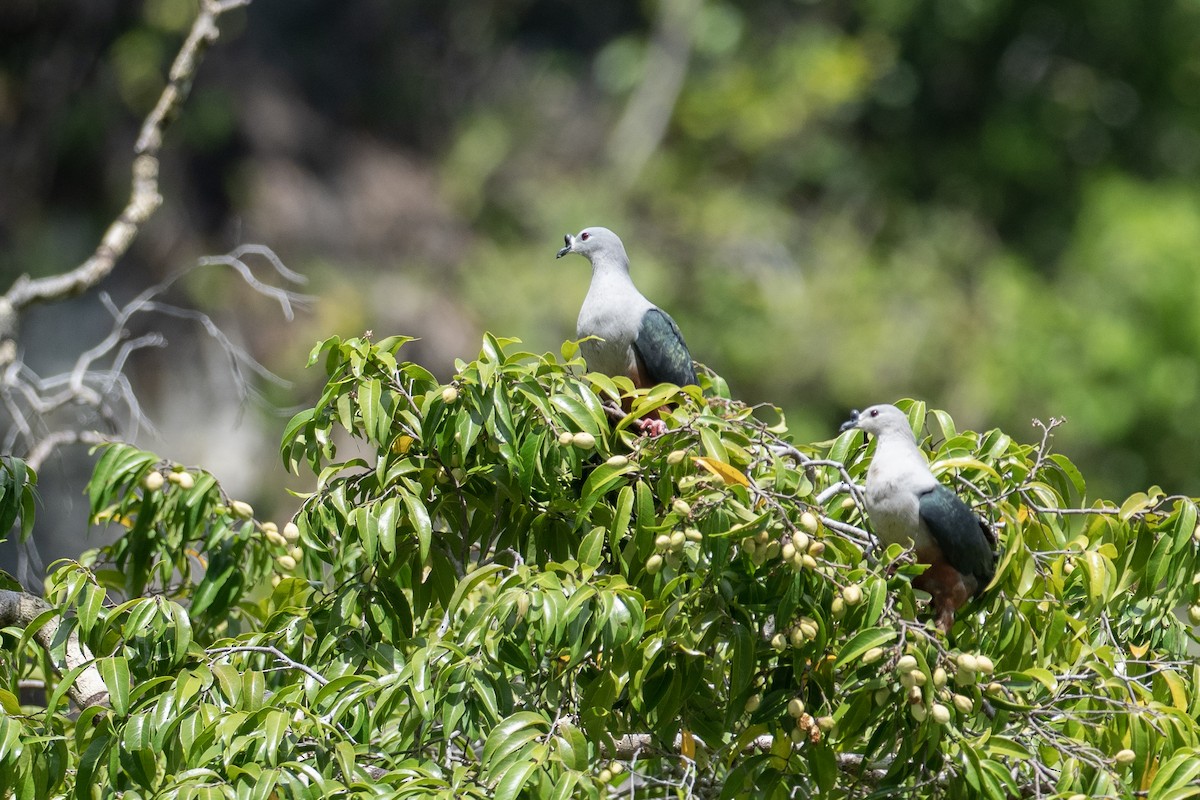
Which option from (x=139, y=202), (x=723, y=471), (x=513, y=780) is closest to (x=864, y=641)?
(x=723, y=471)

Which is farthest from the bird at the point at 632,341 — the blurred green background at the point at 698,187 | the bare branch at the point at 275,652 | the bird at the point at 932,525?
the blurred green background at the point at 698,187

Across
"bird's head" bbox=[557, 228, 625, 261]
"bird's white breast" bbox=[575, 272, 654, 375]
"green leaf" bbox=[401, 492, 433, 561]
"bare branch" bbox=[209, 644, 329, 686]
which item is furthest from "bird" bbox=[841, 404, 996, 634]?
"bird's head" bbox=[557, 228, 625, 261]

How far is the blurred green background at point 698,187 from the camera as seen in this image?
9.98 m

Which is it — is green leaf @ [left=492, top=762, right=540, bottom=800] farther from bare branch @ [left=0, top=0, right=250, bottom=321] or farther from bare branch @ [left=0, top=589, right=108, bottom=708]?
bare branch @ [left=0, top=0, right=250, bottom=321]

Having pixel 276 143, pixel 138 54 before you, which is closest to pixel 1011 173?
pixel 276 143

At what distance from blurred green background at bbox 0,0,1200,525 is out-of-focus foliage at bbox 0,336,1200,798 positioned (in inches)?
255

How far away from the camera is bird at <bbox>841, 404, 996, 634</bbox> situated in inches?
105

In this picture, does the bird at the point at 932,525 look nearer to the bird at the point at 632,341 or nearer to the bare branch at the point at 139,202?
the bird at the point at 632,341

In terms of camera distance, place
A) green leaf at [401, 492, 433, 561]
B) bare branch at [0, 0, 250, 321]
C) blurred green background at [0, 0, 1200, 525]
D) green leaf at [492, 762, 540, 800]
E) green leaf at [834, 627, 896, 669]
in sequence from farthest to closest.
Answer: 1. blurred green background at [0, 0, 1200, 525]
2. bare branch at [0, 0, 250, 321]
3. green leaf at [401, 492, 433, 561]
4. green leaf at [834, 627, 896, 669]
5. green leaf at [492, 762, 540, 800]

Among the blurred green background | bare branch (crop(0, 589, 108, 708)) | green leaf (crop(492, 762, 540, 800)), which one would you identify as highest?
the blurred green background

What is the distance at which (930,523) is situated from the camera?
2670 millimetres

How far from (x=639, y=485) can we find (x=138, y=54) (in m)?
8.80

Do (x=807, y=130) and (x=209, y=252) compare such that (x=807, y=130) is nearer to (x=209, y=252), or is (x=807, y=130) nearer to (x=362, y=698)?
(x=209, y=252)

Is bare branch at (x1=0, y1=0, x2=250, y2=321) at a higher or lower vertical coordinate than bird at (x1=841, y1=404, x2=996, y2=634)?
higher
